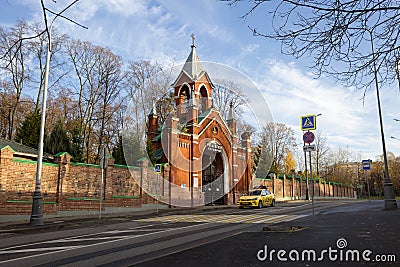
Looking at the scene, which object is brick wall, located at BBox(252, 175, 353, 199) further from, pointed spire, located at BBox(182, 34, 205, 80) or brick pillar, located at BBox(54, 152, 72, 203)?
brick pillar, located at BBox(54, 152, 72, 203)

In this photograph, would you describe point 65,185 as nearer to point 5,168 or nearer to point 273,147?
point 5,168

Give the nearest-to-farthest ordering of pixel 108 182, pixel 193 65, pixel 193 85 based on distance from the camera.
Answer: pixel 108 182 → pixel 193 85 → pixel 193 65

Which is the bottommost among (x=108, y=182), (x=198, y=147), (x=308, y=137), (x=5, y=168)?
(x=108, y=182)

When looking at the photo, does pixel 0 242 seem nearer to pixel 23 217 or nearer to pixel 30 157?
pixel 23 217

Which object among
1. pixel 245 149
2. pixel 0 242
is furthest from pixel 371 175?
pixel 0 242

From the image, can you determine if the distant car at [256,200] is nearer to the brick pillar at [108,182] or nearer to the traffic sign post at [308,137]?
the brick pillar at [108,182]

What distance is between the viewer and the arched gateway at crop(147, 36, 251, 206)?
96.5 feet

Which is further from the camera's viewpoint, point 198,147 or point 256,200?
point 198,147

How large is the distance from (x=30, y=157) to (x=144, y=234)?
12.6 meters

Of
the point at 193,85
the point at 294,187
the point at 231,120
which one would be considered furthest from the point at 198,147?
the point at 294,187

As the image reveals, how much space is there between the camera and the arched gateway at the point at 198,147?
2942cm

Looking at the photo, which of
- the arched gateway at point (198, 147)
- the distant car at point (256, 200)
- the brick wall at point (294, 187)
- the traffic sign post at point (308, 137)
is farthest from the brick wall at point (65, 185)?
the brick wall at point (294, 187)

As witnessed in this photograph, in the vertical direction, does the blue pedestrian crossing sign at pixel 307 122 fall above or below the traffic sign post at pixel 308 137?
above

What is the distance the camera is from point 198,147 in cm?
3216
